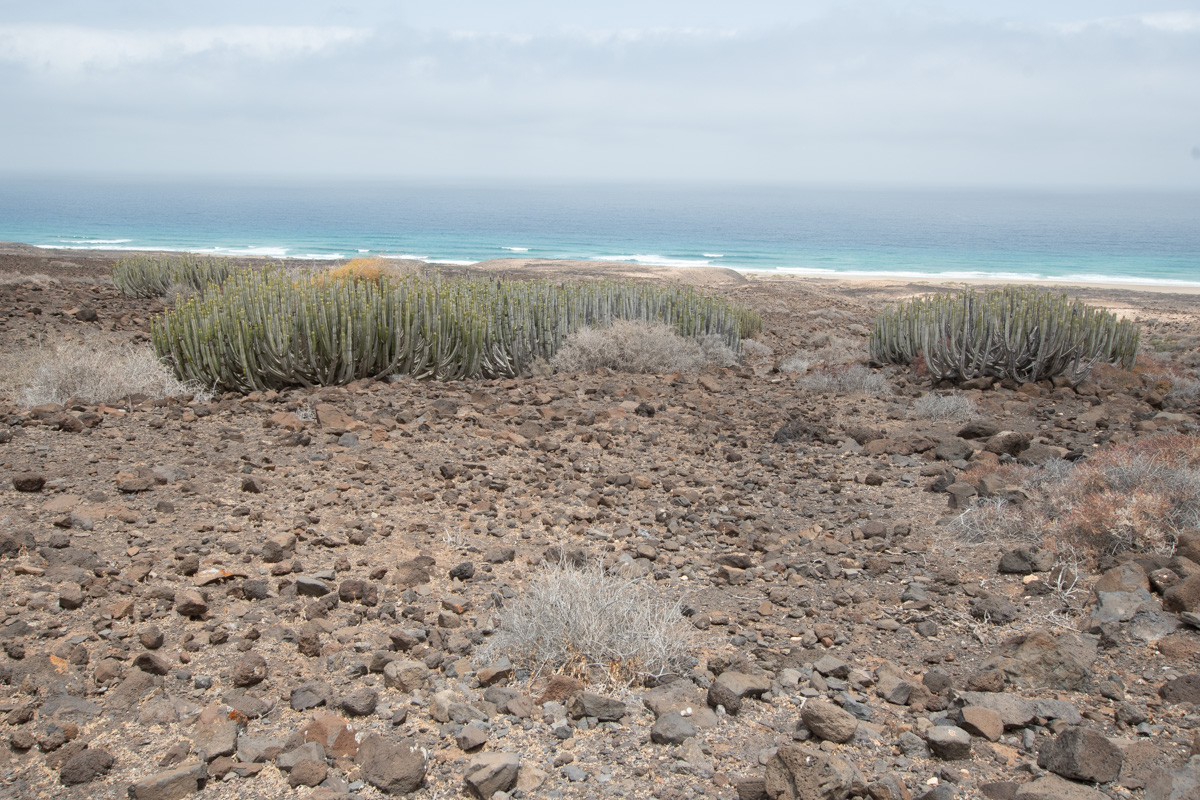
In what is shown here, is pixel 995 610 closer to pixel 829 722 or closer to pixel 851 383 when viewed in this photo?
pixel 829 722

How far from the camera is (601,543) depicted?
5.25 m

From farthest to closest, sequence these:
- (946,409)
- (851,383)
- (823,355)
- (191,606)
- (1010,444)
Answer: (823,355) < (851,383) < (946,409) < (1010,444) < (191,606)

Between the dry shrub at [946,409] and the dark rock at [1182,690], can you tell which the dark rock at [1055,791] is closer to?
the dark rock at [1182,690]

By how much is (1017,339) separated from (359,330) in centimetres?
758

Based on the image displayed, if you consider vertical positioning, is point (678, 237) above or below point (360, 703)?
above

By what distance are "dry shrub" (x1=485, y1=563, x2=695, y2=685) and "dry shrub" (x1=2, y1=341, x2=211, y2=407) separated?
5.71 metres

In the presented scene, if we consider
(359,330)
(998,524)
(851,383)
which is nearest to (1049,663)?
(998,524)

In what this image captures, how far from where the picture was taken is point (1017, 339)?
10.0 m

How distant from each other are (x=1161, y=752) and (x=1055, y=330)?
810cm

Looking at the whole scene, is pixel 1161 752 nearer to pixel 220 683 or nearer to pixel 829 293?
pixel 220 683

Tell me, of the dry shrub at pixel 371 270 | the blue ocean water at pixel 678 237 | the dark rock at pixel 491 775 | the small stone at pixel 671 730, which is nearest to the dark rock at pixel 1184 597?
the small stone at pixel 671 730

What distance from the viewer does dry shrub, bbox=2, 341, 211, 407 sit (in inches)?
306

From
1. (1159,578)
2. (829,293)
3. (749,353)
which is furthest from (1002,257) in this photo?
(1159,578)

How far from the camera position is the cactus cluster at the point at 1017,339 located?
395 inches
